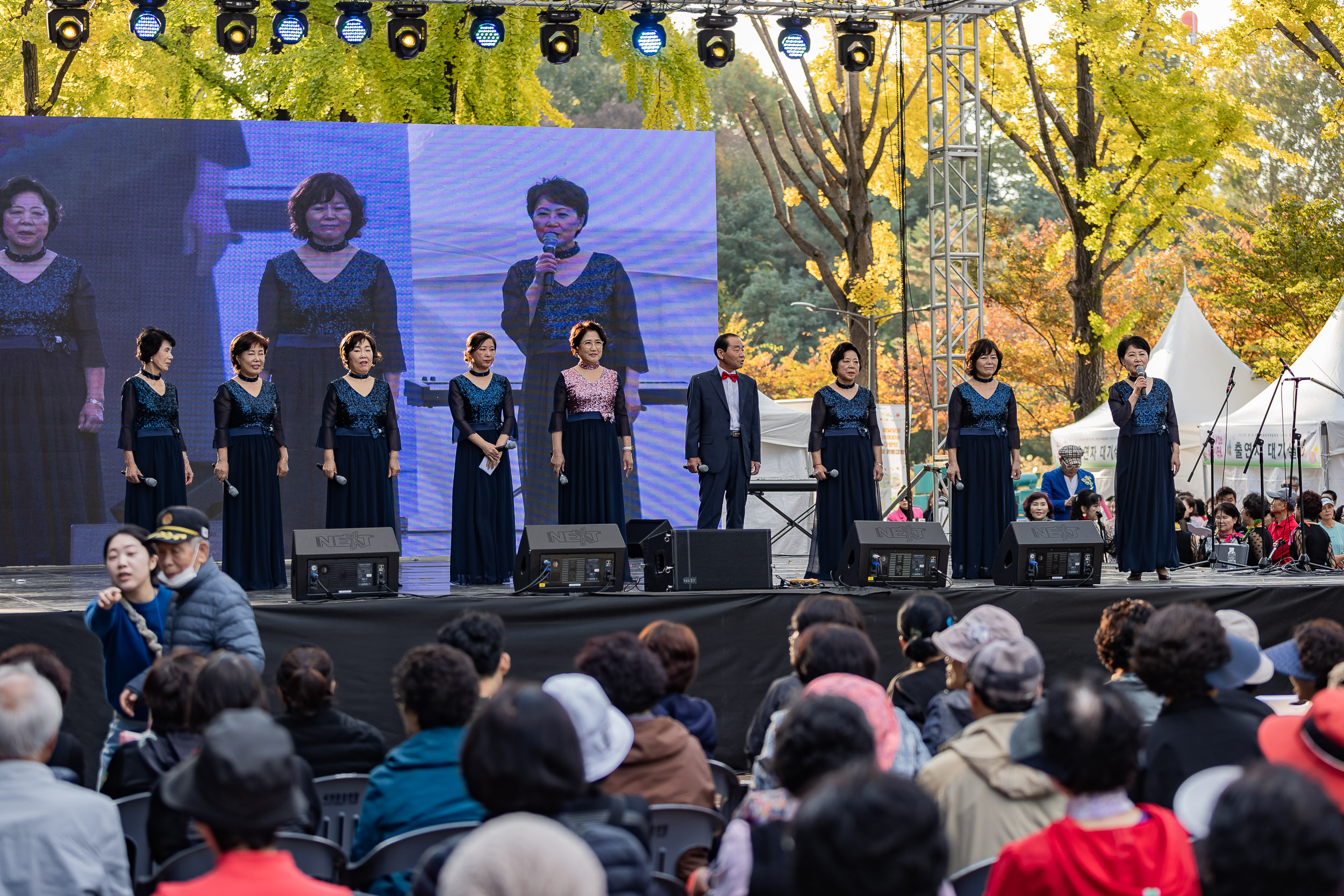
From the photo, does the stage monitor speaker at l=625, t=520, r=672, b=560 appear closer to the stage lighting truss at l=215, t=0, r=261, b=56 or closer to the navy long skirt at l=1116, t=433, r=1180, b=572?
the navy long skirt at l=1116, t=433, r=1180, b=572

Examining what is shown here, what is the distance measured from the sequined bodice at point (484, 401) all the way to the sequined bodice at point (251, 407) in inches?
41.1

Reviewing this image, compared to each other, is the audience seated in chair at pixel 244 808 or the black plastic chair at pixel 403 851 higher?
the audience seated in chair at pixel 244 808

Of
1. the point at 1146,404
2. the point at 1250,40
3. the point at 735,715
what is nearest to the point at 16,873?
the point at 735,715

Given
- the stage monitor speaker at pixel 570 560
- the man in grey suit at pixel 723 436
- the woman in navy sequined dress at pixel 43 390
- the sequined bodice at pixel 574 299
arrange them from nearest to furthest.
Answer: the stage monitor speaker at pixel 570 560, the man in grey suit at pixel 723 436, the woman in navy sequined dress at pixel 43 390, the sequined bodice at pixel 574 299

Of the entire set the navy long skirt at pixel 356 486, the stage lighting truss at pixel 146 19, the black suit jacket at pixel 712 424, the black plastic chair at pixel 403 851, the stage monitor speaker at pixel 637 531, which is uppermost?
the stage lighting truss at pixel 146 19

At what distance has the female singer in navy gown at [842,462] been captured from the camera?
25.7ft

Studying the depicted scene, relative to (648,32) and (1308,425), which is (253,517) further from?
(1308,425)

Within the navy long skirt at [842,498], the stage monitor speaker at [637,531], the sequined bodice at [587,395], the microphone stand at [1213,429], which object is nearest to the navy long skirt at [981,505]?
the navy long skirt at [842,498]

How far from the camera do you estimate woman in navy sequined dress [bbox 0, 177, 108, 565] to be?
9508 millimetres

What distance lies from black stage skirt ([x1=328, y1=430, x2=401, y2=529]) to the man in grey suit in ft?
5.99

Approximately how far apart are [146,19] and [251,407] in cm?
322

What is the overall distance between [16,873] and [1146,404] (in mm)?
6544

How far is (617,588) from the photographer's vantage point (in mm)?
6777

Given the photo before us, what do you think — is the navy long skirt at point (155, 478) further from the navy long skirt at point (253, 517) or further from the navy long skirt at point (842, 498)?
the navy long skirt at point (842, 498)
